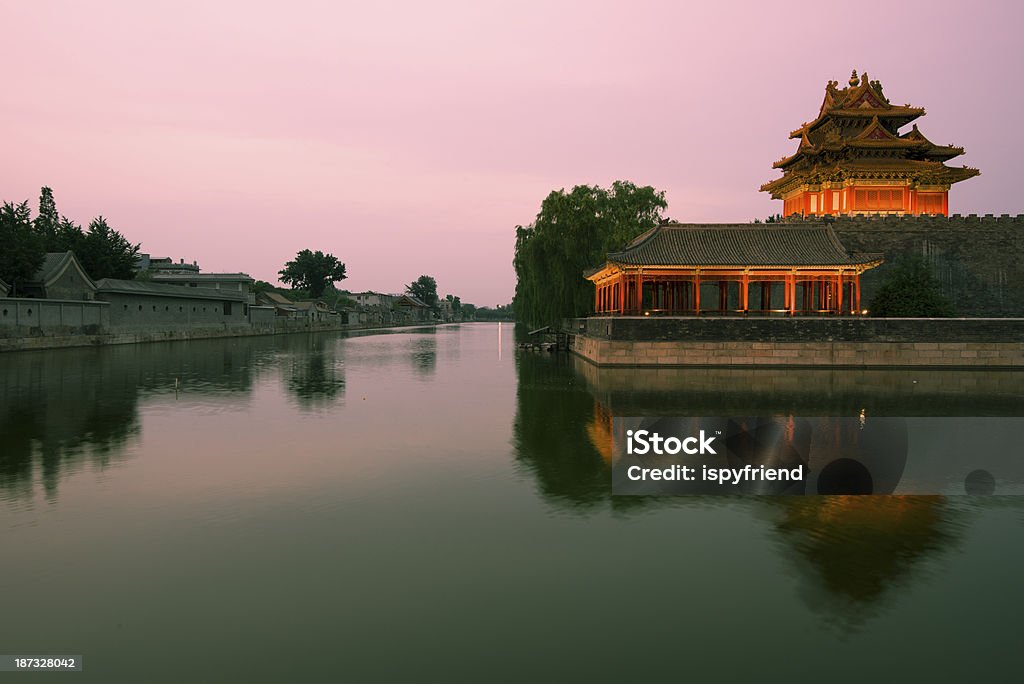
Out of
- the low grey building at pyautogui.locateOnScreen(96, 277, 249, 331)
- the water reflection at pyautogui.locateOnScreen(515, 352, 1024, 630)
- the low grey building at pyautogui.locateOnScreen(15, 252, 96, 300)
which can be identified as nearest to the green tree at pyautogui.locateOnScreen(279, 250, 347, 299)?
the low grey building at pyautogui.locateOnScreen(96, 277, 249, 331)

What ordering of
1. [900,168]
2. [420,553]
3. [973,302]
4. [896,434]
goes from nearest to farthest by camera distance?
[420,553], [896,434], [973,302], [900,168]

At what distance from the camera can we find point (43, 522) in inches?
267

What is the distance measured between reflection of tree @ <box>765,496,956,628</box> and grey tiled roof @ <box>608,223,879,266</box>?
1983cm

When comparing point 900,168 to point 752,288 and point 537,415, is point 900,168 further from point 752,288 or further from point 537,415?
point 537,415

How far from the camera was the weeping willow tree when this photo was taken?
3503cm

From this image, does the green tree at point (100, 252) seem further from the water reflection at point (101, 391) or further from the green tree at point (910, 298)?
the green tree at point (910, 298)

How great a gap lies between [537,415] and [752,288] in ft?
83.8

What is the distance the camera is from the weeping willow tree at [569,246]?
3503cm

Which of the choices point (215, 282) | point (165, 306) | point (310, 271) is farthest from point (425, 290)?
point (165, 306)

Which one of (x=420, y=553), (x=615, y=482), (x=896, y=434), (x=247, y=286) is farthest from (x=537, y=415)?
(x=247, y=286)

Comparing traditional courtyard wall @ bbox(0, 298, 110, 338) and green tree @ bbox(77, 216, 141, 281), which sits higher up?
green tree @ bbox(77, 216, 141, 281)

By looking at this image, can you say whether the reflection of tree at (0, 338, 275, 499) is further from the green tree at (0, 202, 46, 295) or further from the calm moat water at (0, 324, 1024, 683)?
the green tree at (0, 202, 46, 295)

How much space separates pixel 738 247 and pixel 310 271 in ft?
266

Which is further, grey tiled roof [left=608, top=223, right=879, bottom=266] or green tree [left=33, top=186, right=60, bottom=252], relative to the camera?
green tree [left=33, top=186, right=60, bottom=252]
